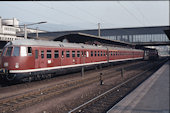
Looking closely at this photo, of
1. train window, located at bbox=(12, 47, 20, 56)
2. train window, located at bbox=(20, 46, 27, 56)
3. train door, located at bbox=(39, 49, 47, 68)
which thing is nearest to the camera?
train window, located at bbox=(12, 47, 20, 56)

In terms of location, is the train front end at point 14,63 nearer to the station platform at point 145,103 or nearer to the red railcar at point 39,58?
the red railcar at point 39,58

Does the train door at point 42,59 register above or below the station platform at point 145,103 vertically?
above

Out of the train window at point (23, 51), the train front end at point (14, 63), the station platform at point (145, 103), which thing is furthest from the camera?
the train window at point (23, 51)

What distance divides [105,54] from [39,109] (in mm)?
19365

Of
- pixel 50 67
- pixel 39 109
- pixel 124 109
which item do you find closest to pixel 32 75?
pixel 50 67

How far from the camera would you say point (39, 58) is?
14711 millimetres

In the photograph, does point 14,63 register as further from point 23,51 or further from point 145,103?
point 145,103

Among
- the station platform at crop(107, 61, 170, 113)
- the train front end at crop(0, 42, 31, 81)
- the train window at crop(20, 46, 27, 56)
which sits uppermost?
the train window at crop(20, 46, 27, 56)

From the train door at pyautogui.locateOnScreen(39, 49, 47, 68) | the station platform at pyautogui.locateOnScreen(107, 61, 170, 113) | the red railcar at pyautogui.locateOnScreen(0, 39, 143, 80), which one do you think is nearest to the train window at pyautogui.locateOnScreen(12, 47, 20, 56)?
the red railcar at pyautogui.locateOnScreen(0, 39, 143, 80)

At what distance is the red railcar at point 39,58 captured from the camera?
13258mm

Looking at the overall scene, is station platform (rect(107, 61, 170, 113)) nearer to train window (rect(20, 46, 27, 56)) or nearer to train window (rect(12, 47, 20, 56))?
train window (rect(20, 46, 27, 56))

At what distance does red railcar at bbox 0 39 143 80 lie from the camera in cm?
1326

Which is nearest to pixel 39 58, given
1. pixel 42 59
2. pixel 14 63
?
pixel 42 59

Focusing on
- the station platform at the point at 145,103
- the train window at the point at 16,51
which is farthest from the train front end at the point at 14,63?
the station platform at the point at 145,103
